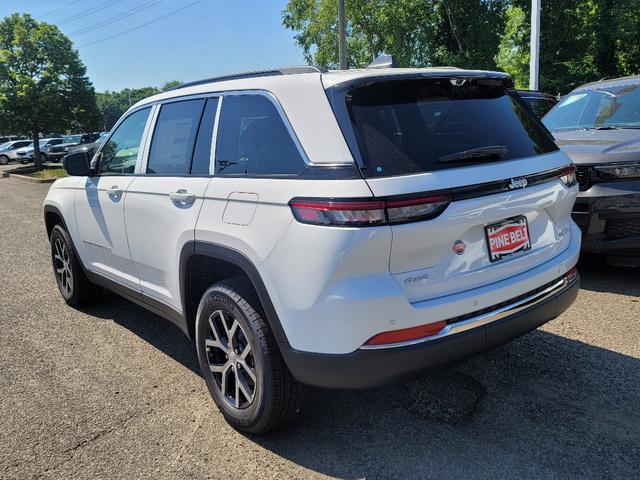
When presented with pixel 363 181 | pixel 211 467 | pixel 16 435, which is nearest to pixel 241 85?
pixel 363 181

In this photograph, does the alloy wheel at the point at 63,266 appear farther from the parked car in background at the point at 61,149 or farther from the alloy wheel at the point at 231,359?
the parked car in background at the point at 61,149

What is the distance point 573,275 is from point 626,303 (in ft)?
5.63

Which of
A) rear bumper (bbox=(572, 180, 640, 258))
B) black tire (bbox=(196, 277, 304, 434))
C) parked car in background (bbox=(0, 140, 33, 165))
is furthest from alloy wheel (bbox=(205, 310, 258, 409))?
parked car in background (bbox=(0, 140, 33, 165))

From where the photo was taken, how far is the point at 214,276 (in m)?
3.14

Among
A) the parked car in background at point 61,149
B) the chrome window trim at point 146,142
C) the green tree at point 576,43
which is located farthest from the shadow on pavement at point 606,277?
the parked car in background at point 61,149

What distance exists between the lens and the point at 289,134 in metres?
2.59

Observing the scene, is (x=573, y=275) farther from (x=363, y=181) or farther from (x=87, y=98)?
(x=87, y=98)

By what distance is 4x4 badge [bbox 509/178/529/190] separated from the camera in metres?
2.61

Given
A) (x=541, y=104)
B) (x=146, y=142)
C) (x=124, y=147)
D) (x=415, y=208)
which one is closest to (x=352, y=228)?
(x=415, y=208)

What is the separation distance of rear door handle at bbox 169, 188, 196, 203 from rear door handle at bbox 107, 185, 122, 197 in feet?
2.75

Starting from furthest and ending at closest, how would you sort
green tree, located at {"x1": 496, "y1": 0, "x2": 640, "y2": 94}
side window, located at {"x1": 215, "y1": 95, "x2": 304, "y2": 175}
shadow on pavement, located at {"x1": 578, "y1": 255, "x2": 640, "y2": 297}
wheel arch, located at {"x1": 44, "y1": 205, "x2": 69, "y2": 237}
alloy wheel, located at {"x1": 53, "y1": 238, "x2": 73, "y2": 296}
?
green tree, located at {"x1": 496, "y1": 0, "x2": 640, "y2": 94} → alloy wheel, located at {"x1": 53, "y1": 238, "x2": 73, "y2": 296} → wheel arch, located at {"x1": 44, "y1": 205, "x2": 69, "y2": 237} → shadow on pavement, located at {"x1": 578, "y1": 255, "x2": 640, "y2": 297} → side window, located at {"x1": 215, "y1": 95, "x2": 304, "y2": 175}

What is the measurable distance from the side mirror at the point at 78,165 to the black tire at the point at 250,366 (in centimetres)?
202

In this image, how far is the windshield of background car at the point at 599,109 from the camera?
18.5 ft

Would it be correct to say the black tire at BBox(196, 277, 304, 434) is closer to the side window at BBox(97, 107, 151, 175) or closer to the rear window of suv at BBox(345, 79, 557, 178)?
the rear window of suv at BBox(345, 79, 557, 178)
